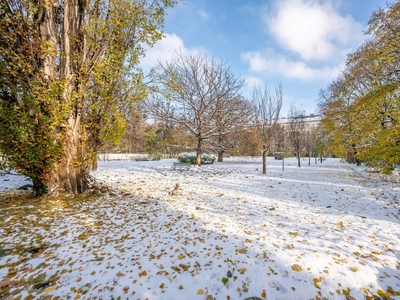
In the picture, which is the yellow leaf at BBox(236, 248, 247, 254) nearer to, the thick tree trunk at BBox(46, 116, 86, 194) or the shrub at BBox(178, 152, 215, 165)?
the thick tree trunk at BBox(46, 116, 86, 194)

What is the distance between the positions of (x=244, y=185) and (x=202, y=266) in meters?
6.12

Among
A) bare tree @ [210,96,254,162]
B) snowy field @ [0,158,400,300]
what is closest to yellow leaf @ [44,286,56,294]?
snowy field @ [0,158,400,300]

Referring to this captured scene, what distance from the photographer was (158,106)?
14.2 meters

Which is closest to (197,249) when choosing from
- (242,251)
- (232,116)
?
(242,251)

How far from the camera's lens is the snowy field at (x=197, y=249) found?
242cm

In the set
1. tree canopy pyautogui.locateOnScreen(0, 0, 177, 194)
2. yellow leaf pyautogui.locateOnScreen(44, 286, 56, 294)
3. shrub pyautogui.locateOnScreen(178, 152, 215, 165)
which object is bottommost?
yellow leaf pyautogui.locateOnScreen(44, 286, 56, 294)

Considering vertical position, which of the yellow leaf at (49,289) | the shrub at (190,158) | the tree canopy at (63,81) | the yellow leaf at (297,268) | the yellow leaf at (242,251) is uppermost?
the tree canopy at (63,81)

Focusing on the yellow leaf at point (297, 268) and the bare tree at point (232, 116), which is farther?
the bare tree at point (232, 116)

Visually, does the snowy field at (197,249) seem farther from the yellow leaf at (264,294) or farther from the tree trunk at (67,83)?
the tree trunk at (67,83)

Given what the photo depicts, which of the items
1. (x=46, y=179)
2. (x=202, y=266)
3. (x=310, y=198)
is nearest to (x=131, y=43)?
(x=46, y=179)

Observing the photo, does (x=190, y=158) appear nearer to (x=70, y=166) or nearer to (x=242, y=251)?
(x=70, y=166)

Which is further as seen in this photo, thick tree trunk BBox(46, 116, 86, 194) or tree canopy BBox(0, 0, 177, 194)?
thick tree trunk BBox(46, 116, 86, 194)

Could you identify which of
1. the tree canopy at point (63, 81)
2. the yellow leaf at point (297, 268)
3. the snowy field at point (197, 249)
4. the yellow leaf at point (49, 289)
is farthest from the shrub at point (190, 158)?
the yellow leaf at point (49, 289)

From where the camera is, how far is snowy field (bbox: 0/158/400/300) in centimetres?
242
